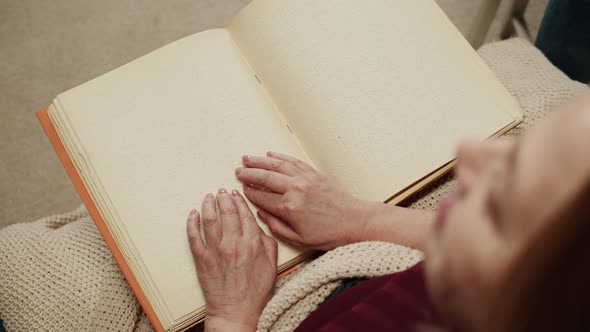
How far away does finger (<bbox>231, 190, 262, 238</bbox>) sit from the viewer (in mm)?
505

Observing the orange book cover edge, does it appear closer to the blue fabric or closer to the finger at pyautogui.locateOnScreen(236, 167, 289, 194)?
the finger at pyautogui.locateOnScreen(236, 167, 289, 194)

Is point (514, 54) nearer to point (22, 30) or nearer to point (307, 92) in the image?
point (307, 92)

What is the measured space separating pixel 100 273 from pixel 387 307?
1.14 ft

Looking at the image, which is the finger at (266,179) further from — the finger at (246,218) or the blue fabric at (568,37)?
the blue fabric at (568,37)

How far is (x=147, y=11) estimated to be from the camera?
108cm

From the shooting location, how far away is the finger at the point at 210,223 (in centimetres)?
50

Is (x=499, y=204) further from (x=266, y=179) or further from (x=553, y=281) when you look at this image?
(x=266, y=179)

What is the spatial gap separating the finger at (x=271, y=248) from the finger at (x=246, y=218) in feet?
0.04

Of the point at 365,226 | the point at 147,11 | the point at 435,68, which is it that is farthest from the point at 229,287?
the point at 147,11

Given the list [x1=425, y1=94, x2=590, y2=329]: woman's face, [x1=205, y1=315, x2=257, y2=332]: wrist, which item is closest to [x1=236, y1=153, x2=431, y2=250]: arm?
[x1=205, y1=315, x2=257, y2=332]: wrist

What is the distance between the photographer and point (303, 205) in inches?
19.7

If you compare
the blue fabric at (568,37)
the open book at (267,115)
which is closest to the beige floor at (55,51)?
the blue fabric at (568,37)

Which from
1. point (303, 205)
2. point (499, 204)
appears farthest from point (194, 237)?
point (499, 204)

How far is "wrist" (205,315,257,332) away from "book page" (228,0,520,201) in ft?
0.65
